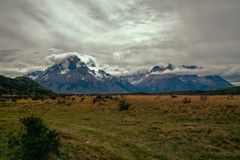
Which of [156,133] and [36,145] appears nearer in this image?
[36,145]

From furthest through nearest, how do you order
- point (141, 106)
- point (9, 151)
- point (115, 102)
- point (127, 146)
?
point (115, 102) → point (141, 106) → point (127, 146) → point (9, 151)

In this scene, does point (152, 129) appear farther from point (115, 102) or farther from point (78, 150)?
point (115, 102)

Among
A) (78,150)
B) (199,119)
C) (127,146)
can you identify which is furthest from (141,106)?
(78,150)

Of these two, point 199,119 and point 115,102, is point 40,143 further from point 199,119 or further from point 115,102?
point 115,102

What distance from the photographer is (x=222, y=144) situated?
38.7 m

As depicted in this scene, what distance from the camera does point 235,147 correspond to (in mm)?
37844

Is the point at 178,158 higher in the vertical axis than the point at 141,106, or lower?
lower

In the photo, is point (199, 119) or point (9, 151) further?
point (199, 119)

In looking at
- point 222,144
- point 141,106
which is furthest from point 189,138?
point 141,106

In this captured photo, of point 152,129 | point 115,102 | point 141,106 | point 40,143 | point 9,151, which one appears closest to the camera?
point 40,143

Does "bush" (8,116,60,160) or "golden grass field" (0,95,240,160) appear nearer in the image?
"bush" (8,116,60,160)

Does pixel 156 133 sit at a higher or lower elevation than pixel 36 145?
lower

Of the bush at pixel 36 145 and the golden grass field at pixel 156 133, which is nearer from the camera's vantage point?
the bush at pixel 36 145

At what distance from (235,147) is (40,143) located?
76.3 ft
